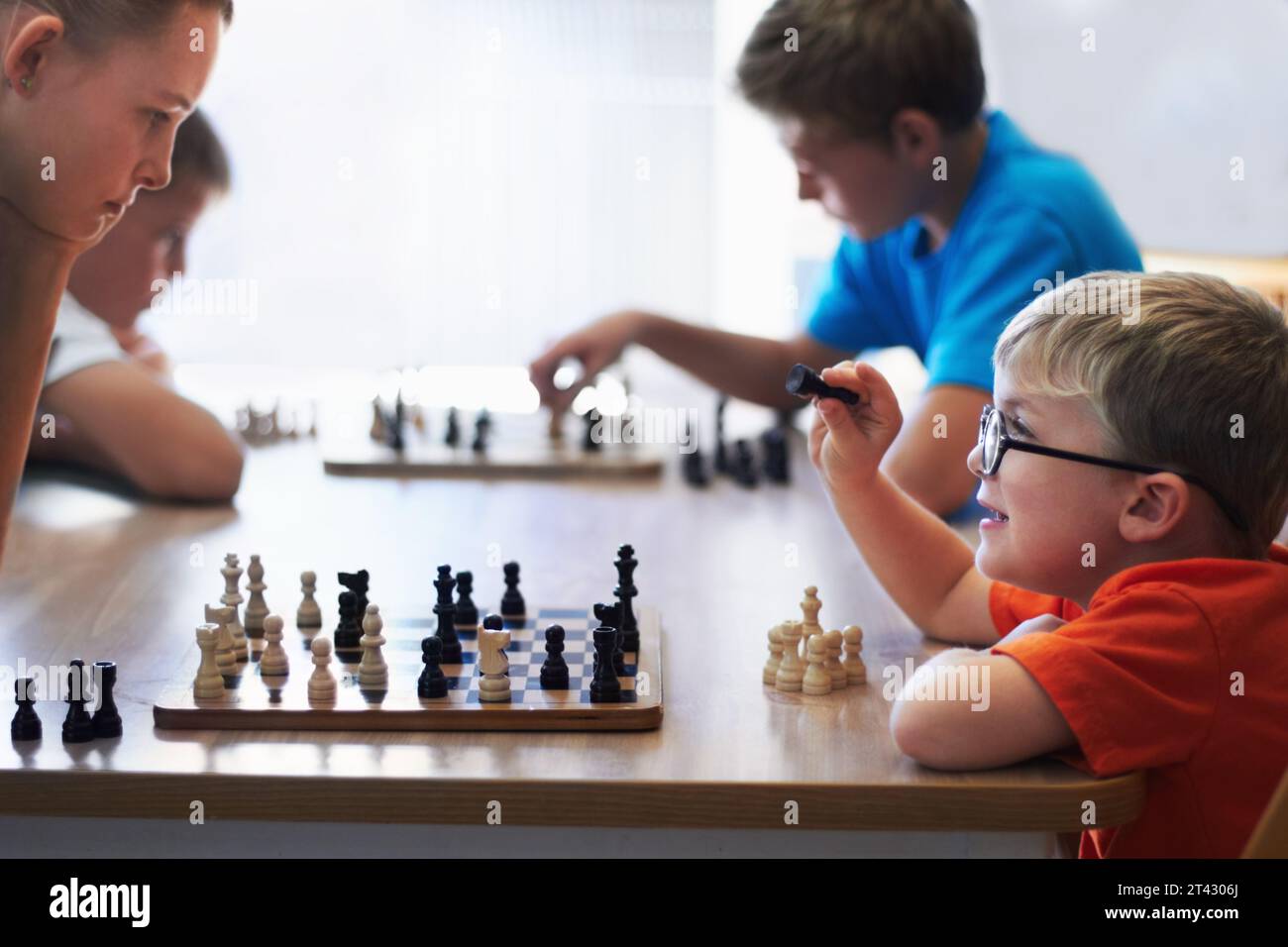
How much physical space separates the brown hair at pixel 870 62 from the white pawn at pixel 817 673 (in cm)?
100

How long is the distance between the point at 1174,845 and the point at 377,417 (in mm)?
1663

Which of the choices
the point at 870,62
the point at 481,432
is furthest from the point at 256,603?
the point at 870,62

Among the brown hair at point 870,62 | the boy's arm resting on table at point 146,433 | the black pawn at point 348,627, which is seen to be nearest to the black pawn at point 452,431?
the boy's arm resting on table at point 146,433

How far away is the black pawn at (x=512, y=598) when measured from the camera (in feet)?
4.62

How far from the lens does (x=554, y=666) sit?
1.17 meters

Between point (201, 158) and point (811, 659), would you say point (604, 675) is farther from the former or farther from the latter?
point (201, 158)

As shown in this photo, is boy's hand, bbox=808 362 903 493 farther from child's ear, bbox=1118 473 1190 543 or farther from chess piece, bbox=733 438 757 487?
chess piece, bbox=733 438 757 487

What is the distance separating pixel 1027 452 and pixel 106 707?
0.79 meters

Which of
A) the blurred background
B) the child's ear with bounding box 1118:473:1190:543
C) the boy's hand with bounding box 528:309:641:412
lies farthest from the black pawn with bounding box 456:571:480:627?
the blurred background

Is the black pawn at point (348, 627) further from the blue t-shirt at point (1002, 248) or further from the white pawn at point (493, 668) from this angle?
the blue t-shirt at point (1002, 248)

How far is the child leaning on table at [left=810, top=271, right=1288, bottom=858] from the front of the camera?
3.34 ft

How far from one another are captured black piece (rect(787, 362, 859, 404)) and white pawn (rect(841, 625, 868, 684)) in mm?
214
